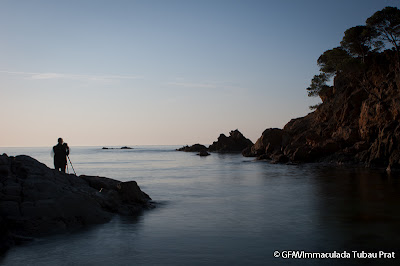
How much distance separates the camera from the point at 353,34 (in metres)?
43.9

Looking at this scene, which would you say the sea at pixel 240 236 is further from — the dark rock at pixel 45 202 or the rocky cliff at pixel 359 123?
the rocky cliff at pixel 359 123

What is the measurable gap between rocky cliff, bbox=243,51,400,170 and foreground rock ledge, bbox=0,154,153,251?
27.4 m

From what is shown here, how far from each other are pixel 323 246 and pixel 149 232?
17.7 feet

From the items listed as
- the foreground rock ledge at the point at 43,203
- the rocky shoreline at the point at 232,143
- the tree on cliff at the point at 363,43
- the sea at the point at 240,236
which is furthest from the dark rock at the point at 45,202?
the rocky shoreline at the point at 232,143

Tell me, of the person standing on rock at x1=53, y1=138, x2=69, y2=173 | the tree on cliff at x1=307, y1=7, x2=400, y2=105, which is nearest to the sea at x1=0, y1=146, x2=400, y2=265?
the person standing on rock at x1=53, y1=138, x2=69, y2=173

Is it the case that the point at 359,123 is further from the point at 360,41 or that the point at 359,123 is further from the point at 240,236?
the point at 240,236

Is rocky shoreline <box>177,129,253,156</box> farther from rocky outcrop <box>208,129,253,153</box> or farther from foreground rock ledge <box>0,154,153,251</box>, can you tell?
foreground rock ledge <box>0,154,153,251</box>

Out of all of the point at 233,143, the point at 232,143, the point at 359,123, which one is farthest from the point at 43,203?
the point at 232,143

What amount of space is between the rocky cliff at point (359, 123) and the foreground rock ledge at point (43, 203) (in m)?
27.4

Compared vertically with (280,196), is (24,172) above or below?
above

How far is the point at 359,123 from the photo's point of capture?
1636 inches

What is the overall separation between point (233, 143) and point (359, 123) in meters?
76.2

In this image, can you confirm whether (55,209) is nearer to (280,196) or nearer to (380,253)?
(380,253)

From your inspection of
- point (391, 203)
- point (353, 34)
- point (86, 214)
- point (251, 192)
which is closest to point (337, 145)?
point (353, 34)
